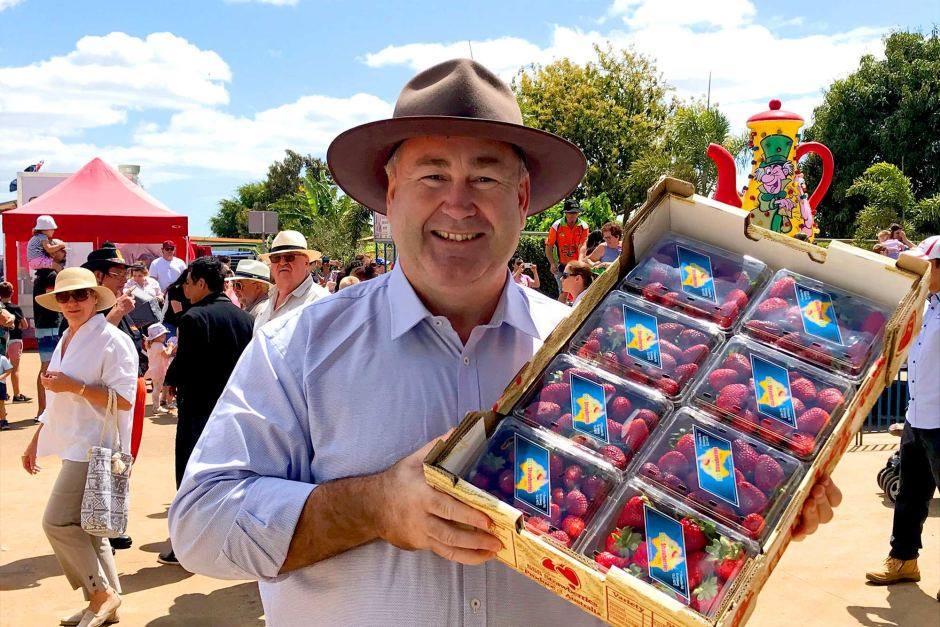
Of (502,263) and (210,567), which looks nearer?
(210,567)

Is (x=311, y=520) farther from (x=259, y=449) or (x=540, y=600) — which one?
(x=540, y=600)

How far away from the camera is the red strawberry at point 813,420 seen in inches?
62.8

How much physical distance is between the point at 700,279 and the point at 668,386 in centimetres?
30

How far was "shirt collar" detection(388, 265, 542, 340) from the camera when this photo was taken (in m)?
1.93

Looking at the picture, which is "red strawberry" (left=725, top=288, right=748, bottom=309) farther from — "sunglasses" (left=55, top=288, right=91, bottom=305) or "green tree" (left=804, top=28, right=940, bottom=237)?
"green tree" (left=804, top=28, right=940, bottom=237)

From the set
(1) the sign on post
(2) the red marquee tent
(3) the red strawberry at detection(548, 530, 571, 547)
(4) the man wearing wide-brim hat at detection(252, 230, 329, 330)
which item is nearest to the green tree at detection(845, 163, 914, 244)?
(1) the sign on post

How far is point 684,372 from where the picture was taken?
5.69 feet

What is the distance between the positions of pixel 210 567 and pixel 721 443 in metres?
1.13

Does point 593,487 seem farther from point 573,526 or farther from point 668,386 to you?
point 668,386

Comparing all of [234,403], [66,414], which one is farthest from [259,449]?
[66,414]

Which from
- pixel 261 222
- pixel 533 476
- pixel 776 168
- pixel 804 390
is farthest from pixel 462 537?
pixel 261 222

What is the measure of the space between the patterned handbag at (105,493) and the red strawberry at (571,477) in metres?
4.15

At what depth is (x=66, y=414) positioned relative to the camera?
5289 millimetres

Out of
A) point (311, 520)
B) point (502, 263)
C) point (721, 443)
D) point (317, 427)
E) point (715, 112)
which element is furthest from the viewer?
point (715, 112)
